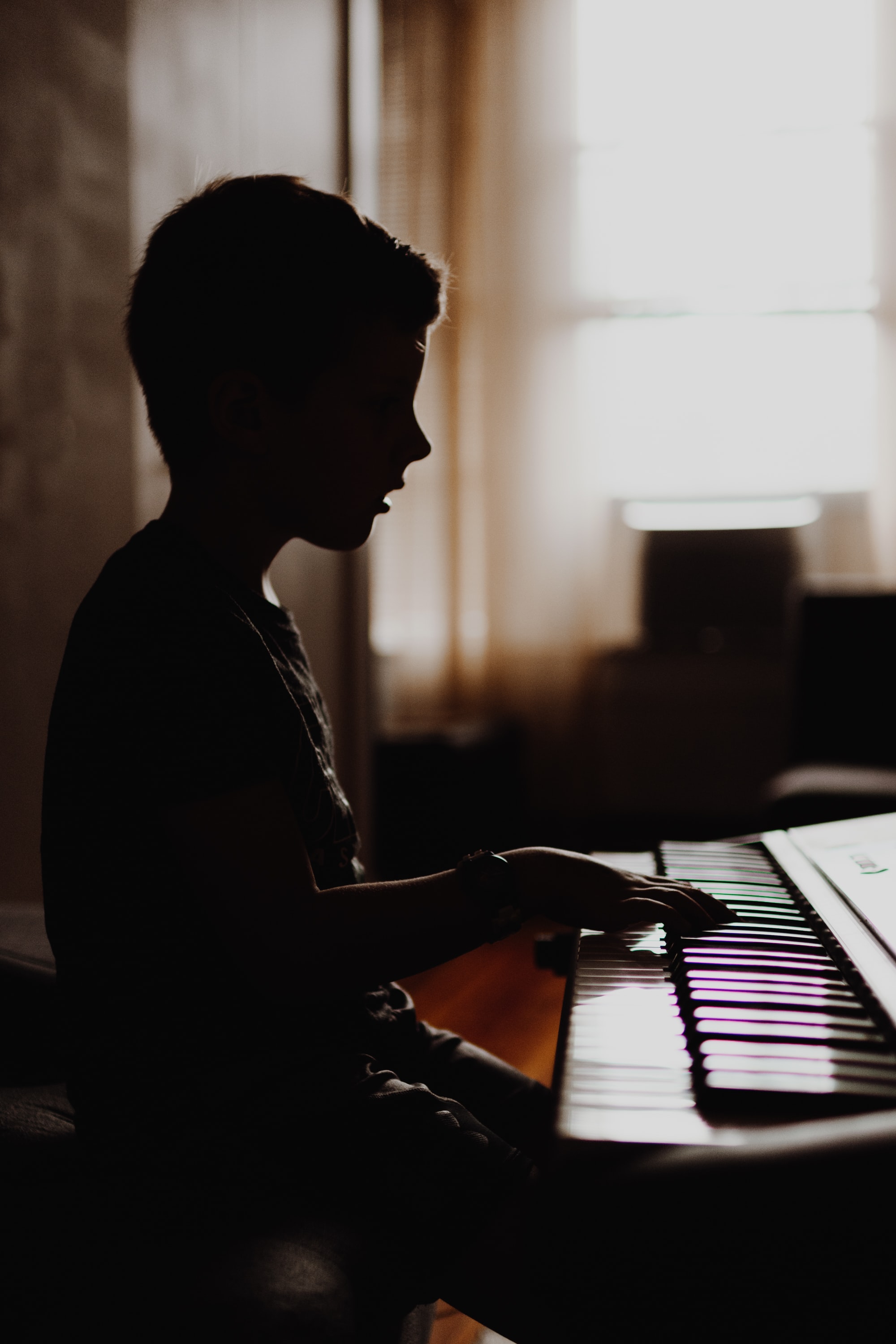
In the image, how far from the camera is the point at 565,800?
4.62 metres

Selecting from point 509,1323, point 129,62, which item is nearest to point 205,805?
point 509,1323

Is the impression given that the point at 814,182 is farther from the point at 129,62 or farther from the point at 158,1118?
the point at 158,1118

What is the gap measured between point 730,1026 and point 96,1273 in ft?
1.49

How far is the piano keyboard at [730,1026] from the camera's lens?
570 millimetres

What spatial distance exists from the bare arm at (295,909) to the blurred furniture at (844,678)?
2359 millimetres

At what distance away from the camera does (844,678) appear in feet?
10.6

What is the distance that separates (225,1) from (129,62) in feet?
1.76

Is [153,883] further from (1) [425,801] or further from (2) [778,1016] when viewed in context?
(1) [425,801]

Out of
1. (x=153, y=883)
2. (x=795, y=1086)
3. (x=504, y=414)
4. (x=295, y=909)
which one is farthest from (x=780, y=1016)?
(x=504, y=414)

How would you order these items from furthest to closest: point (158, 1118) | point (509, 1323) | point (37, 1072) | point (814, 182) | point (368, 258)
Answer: point (814, 182) → point (37, 1072) → point (368, 258) → point (158, 1118) → point (509, 1323)

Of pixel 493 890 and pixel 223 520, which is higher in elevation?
pixel 223 520

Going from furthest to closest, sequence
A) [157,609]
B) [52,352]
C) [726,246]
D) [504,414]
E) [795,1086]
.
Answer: [504,414], [726,246], [52,352], [157,609], [795,1086]

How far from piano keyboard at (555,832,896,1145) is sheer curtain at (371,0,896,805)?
144 inches

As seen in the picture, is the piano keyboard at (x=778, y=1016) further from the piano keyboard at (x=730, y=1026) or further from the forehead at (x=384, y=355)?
the forehead at (x=384, y=355)
